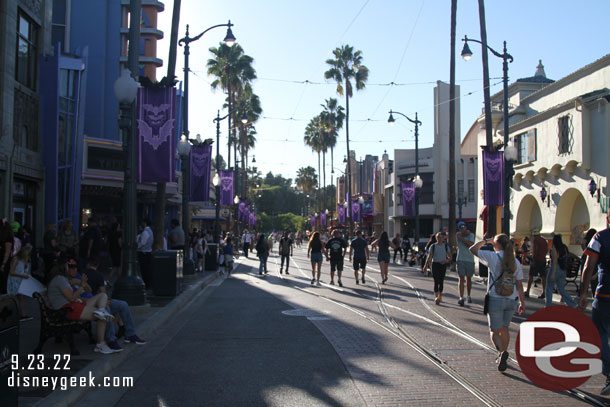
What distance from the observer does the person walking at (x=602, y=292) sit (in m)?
6.27

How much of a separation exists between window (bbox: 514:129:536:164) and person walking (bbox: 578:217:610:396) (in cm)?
2140

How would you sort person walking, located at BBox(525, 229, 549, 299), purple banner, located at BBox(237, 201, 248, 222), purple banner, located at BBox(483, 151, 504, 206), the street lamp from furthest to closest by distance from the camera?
purple banner, located at BBox(237, 201, 248, 222)
purple banner, located at BBox(483, 151, 504, 206)
person walking, located at BBox(525, 229, 549, 299)
the street lamp

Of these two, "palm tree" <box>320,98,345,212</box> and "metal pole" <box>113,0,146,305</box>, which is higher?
"palm tree" <box>320,98,345,212</box>

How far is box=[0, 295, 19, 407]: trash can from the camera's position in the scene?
13.8ft

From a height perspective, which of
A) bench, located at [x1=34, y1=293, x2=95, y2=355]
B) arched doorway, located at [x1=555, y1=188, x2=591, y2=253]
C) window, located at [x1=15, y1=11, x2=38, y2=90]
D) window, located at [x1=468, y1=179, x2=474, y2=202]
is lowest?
bench, located at [x1=34, y1=293, x2=95, y2=355]

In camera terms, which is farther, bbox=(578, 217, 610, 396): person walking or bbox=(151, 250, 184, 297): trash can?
bbox=(151, 250, 184, 297): trash can

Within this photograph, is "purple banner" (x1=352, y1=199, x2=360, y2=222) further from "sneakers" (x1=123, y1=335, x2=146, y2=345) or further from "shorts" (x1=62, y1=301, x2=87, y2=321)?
"shorts" (x1=62, y1=301, x2=87, y2=321)

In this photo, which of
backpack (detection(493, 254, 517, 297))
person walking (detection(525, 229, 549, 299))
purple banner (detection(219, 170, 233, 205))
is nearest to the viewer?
backpack (detection(493, 254, 517, 297))

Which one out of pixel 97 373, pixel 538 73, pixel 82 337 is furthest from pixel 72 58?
pixel 538 73

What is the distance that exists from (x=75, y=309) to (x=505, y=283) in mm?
5657

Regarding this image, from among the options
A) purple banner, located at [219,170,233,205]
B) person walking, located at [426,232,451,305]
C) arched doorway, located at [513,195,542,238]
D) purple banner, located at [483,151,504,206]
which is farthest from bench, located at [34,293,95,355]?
purple banner, located at [219,170,233,205]

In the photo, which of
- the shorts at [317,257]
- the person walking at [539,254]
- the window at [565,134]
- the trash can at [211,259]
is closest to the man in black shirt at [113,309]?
the person walking at [539,254]

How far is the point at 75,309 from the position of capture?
7832mm

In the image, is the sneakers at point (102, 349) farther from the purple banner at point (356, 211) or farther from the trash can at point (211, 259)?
the purple banner at point (356, 211)
